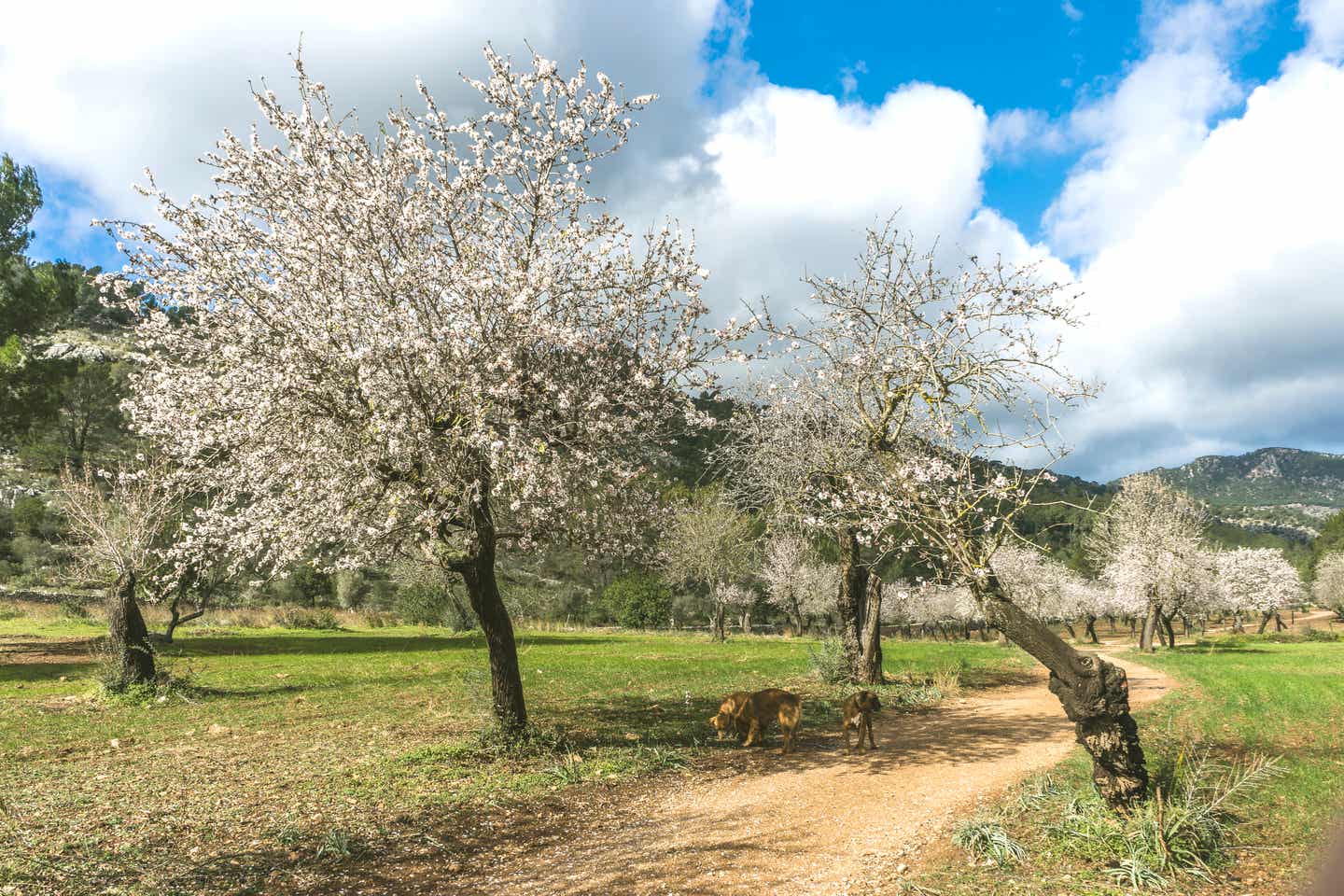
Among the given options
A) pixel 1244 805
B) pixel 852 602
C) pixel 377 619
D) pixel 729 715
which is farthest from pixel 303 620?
pixel 1244 805

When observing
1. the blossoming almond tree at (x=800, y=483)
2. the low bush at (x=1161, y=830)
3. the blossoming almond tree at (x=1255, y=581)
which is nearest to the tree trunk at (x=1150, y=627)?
the blossoming almond tree at (x=1255, y=581)

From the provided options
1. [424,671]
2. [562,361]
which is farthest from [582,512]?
[424,671]

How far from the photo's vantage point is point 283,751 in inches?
506

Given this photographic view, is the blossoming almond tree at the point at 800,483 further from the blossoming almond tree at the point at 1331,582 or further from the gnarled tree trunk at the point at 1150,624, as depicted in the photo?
the blossoming almond tree at the point at 1331,582

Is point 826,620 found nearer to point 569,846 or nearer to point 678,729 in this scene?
point 678,729

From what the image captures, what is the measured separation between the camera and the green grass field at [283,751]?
8.46m

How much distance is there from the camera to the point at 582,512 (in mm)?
13031

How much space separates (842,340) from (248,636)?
117ft

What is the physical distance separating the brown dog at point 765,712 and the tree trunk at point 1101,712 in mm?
5136

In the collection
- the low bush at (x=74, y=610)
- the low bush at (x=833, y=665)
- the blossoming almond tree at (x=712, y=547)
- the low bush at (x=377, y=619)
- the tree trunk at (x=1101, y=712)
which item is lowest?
the low bush at (x=377, y=619)

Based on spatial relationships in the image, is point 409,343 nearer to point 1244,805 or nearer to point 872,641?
point 1244,805

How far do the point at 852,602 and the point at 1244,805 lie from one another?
12.5 metres

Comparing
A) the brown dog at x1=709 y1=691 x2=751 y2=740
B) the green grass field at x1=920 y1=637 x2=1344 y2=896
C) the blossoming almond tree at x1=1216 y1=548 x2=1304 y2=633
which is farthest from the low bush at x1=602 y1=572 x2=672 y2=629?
the blossoming almond tree at x1=1216 y1=548 x2=1304 y2=633

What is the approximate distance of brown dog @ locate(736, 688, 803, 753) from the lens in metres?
12.9
